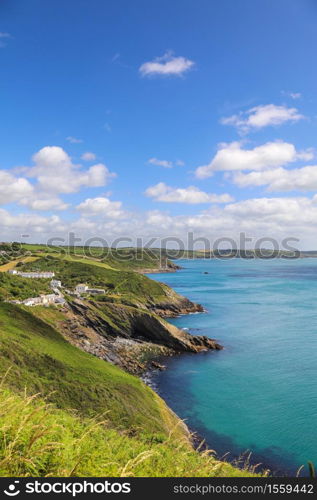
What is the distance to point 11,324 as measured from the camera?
34.1 metres

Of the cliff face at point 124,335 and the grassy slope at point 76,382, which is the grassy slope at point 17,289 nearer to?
the cliff face at point 124,335

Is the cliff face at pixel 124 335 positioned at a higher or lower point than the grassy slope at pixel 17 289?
lower

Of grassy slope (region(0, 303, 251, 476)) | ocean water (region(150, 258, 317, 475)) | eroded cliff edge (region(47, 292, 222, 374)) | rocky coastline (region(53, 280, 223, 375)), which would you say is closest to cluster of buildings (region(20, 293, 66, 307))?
eroded cliff edge (region(47, 292, 222, 374))

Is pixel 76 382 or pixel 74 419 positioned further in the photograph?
pixel 76 382

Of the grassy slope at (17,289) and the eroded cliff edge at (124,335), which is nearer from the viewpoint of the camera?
the eroded cliff edge at (124,335)

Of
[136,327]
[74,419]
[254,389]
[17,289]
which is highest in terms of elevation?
[74,419]

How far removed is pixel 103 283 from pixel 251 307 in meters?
43.0

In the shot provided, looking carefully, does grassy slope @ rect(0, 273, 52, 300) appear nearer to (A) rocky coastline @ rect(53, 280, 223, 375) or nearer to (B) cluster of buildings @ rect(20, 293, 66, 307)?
(B) cluster of buildings @ rect(20, 293, 66, 307)

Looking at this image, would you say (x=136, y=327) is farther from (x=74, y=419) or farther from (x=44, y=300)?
(x=74, y=419)

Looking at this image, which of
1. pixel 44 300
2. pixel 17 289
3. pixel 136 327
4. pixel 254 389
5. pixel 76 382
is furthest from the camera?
pixel 136 327

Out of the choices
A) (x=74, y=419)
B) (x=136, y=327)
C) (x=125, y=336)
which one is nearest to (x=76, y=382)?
(x=74, y=419)

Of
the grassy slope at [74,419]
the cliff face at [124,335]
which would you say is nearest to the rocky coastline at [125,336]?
the cliff face at [124,335]

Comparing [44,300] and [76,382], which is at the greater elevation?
[44,300]
